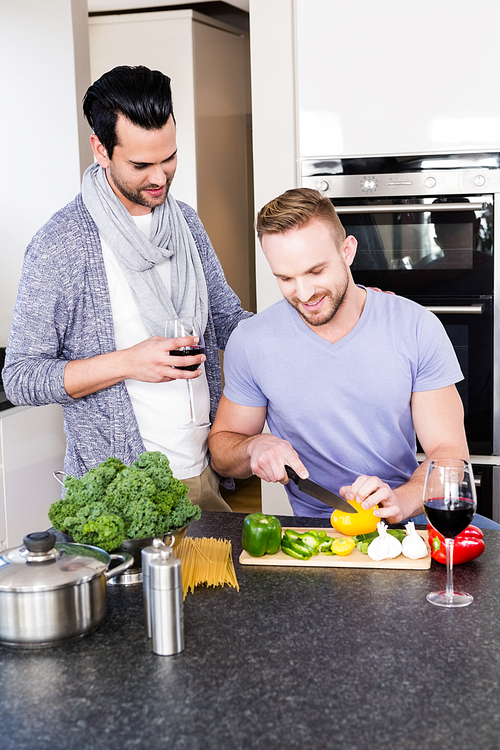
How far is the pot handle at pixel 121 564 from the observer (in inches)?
45.3

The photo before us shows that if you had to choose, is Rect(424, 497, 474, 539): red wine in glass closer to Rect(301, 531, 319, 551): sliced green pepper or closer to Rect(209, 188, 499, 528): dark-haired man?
Rect(301, 531, 319, 551): sliced green pepper

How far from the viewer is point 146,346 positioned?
1.80m

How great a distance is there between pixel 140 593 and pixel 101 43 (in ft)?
13.0

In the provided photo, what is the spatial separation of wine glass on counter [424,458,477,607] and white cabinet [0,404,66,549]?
1.95m

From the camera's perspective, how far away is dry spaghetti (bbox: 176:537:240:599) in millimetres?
1290

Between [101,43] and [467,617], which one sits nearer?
[467,617]

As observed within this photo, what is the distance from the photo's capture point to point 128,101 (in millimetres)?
1924

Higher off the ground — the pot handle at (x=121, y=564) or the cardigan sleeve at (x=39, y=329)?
the cardigan sleeve at (x=39, y=329)

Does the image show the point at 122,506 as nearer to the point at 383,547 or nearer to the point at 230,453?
the point at 383,547

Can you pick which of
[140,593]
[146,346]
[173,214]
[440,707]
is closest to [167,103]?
[173,214]

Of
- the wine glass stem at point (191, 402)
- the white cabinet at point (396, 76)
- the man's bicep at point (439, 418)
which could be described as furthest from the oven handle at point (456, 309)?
the wine glass stem at point (191, 402)

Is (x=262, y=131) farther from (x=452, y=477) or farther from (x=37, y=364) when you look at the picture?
(x=452, y=477)

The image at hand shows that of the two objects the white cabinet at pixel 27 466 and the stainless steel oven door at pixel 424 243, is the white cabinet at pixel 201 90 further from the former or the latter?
the white cabinet at pixel 27 466

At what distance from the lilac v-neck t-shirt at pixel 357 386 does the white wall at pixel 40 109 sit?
1734 mm
